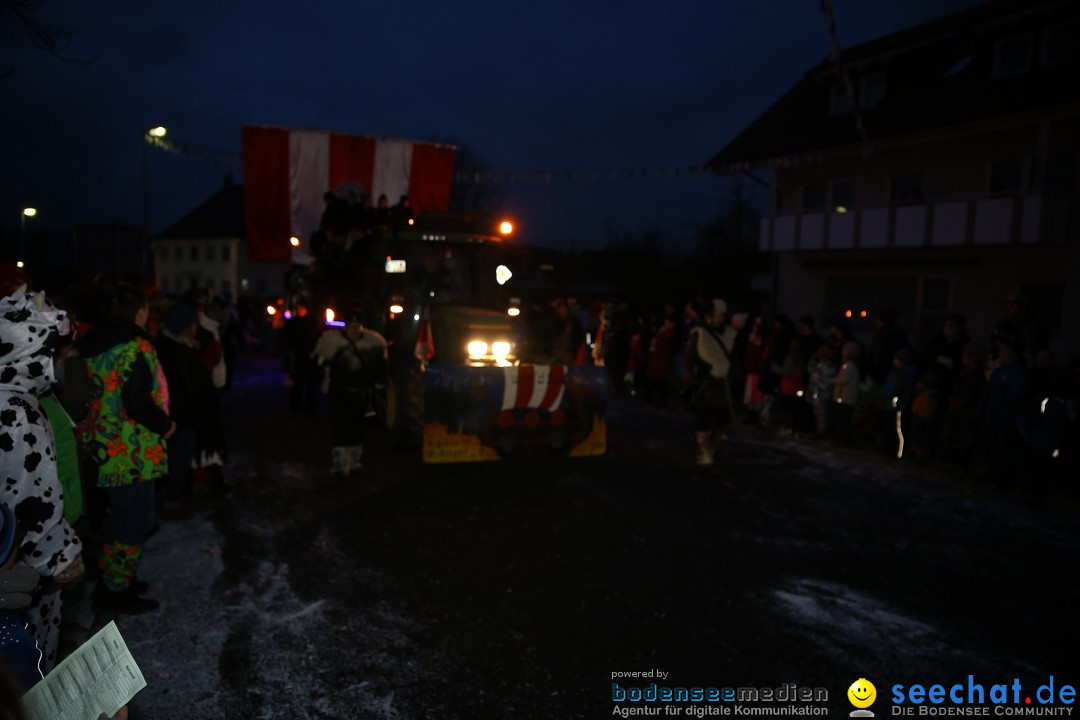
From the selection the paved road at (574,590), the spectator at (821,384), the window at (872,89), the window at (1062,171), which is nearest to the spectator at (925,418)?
the paved road at (574,590)

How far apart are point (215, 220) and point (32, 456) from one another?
58.1m

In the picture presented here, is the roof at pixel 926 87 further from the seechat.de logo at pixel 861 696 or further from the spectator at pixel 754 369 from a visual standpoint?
the seechat.de logo at pixel 861 696

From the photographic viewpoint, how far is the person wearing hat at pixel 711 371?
8.31 m

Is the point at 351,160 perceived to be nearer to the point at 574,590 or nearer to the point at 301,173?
the point at 301,173

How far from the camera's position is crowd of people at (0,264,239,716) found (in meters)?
2.51

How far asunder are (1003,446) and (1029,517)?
883 millimetres

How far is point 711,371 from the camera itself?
27.2 ft

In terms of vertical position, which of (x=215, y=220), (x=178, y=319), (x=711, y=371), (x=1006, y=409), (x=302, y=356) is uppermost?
(x=215, y=220)

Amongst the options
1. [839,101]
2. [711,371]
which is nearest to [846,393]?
[711,371]

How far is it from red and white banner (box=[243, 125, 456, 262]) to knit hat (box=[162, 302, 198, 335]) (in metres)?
7.22

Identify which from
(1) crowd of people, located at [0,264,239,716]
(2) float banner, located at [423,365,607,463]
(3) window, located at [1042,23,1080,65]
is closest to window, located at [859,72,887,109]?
Answer: (3) window, located at [1042,23,1080,65]

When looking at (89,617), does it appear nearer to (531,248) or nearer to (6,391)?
(6,391)

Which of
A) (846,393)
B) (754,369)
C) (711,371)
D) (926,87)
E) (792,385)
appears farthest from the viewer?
(926,87)

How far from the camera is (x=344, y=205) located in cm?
1163
